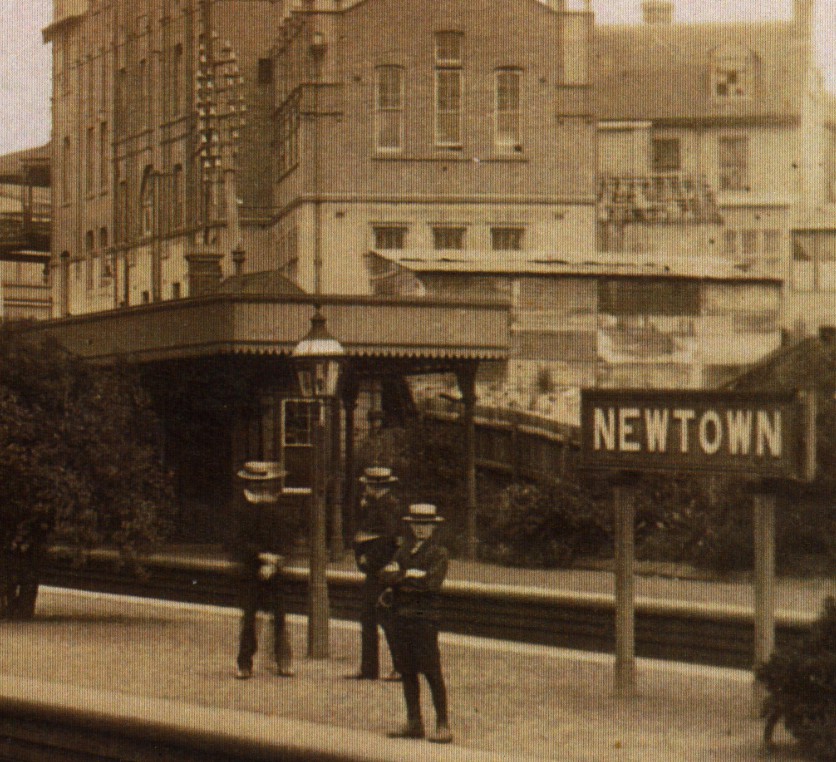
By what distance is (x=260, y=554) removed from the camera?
36.7 feet

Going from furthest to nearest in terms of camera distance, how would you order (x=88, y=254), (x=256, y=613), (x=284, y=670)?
(x=88, y=254), (x=284, y=670), (x=256, y=613)

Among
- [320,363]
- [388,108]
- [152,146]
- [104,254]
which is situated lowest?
[320,363]

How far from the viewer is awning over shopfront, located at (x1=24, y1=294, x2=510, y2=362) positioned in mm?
19172

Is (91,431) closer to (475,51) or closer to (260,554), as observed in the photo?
(260,554)

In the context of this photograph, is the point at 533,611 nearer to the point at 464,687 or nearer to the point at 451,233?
the point at 464,687

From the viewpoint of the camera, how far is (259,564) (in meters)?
11.2

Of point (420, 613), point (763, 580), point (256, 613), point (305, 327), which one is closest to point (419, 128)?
point (305, 327)

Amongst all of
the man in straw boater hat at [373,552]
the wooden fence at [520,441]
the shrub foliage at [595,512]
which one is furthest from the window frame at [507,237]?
the man in straw boater hat at [373,552]

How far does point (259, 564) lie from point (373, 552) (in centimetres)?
82

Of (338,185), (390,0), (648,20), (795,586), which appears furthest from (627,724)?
(648,20)

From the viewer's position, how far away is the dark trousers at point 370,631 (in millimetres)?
10992

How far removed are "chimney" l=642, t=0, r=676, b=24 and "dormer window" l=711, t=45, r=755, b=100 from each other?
1412 millimetres

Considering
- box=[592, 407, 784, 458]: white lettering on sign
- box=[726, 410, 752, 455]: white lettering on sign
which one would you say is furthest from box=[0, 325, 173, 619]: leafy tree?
box=[726, 410, 752, 455]: white lettering on sign

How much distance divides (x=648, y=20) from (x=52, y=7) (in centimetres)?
1154
